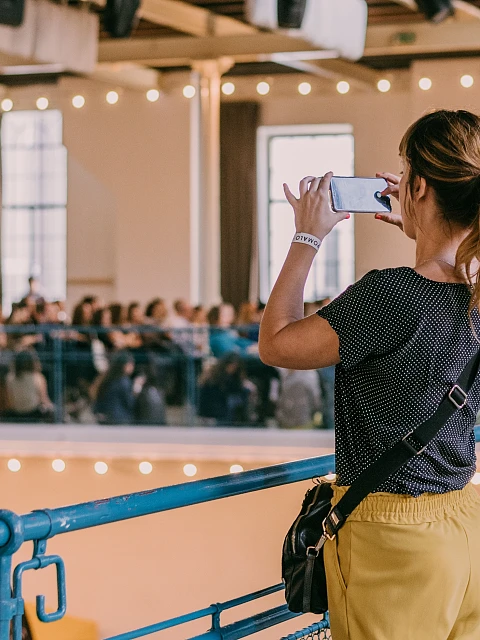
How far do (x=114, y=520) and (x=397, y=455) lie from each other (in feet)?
1.50

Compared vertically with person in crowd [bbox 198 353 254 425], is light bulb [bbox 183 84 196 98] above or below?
above

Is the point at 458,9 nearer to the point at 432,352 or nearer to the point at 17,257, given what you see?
the point at 17,257

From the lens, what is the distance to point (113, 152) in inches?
506

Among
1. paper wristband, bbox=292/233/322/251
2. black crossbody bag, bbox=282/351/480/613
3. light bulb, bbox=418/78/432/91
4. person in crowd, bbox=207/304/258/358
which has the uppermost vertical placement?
light bulb, bbox=418/78/432/91

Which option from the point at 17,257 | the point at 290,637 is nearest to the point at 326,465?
the point at 290,637

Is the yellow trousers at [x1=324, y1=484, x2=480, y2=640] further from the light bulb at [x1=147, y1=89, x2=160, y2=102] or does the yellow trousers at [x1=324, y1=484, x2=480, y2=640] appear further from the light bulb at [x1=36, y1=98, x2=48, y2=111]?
the light bulb at [x1=36, y1=98, x2=48, y2=111]

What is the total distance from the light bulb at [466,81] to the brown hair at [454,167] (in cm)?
980

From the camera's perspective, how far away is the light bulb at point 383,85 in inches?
469

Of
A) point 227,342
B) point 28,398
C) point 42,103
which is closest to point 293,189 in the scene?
point 42,103

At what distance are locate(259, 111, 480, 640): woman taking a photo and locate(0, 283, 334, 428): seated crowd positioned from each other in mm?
6465

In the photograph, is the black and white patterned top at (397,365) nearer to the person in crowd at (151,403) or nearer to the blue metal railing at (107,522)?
the blue metal railing at (107,522)

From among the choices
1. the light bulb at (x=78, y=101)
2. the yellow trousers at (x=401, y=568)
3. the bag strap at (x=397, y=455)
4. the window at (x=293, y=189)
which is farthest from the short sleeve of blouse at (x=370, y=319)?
the light bulb at (x=78, y=101)

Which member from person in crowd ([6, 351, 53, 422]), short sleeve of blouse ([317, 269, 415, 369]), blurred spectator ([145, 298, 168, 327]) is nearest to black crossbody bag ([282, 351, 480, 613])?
short sleeve of blouse ([317, 269, 415, 369])

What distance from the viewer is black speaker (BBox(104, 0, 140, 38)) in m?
7.48
